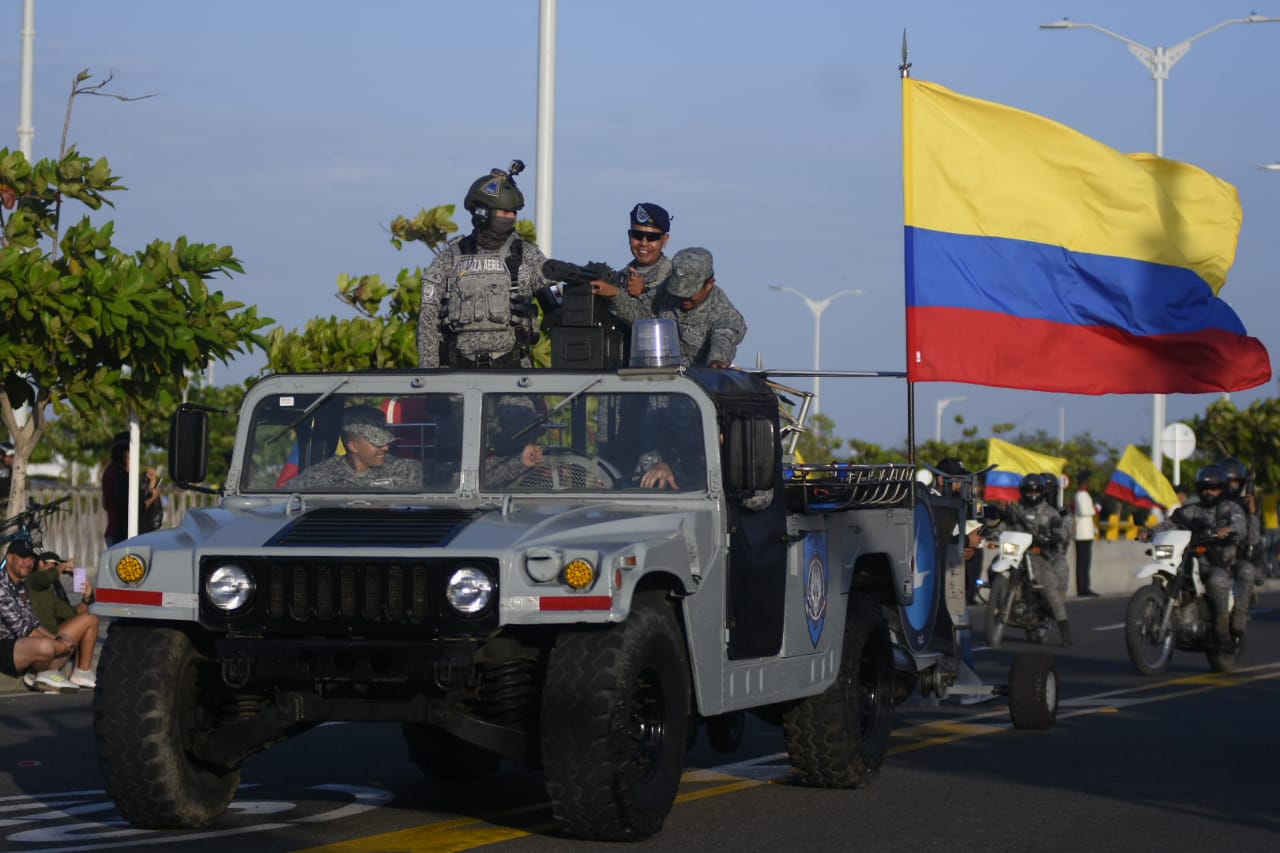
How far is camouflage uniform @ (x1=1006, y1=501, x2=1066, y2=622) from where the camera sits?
21.9 m

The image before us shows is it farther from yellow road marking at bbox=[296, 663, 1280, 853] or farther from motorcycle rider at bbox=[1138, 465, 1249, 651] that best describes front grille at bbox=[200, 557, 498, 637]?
motorcycle rider at bbox=[1138, 465, 1249, 651]

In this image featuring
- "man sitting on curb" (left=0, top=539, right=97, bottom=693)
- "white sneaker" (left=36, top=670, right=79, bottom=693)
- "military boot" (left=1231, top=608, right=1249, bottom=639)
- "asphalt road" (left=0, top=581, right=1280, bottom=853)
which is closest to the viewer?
"asphalt road" (left=0, top=581, right=1280, bottom=853)

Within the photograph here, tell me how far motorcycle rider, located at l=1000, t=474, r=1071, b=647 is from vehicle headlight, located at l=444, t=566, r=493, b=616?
14636 mm

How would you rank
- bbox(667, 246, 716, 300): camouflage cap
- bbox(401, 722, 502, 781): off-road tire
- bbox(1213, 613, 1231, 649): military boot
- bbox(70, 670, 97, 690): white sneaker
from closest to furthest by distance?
bbox(401, 722, 502, 781): off-road tire < bbox(667, 246, 716, 300): camouflage cap < bbox(70, 670, 97, 690): white sneaker < bbox(1213, 613, 1231, 649): military boot

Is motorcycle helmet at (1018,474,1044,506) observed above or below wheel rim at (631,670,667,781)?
above

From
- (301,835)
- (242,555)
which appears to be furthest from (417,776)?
(242,555)

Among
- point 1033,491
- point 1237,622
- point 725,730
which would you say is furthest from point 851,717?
point 1033,491

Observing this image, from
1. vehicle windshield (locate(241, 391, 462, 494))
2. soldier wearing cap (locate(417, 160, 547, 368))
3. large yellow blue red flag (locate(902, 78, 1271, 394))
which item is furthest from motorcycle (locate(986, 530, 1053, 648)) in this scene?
vehicle windshield (locate(241, 391, 462, 494))

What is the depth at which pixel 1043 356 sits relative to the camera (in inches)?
555

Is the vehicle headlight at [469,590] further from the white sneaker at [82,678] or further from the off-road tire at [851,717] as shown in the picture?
the white sneaker at [82,678]

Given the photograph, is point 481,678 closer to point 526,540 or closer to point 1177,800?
point 526,540

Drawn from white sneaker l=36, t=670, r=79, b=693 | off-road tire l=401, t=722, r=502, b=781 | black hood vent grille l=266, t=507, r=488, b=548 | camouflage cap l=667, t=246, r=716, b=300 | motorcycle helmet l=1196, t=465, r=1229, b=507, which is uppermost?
camouflage cap l=667, t=246, r=716, b=300

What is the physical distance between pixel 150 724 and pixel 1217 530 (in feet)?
43.9

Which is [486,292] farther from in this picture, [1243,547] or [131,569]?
[1243,547]
